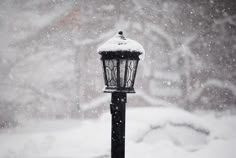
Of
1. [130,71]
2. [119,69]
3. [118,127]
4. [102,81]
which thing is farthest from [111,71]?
[102,81]

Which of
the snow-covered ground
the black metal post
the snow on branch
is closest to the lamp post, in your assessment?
the black metal post

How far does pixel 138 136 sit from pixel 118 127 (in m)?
3.75

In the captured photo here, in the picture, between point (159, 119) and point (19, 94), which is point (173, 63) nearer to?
point (159, 119)

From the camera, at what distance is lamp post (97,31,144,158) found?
2.64 meters

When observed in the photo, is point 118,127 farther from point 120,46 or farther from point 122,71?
point 120,46

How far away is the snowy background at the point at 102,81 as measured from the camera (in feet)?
20.1

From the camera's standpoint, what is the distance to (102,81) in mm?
6508

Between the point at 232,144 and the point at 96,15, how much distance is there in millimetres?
4432

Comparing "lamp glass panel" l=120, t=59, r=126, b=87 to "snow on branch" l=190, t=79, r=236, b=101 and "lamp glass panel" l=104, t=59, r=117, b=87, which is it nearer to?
"lamp glass panel" l=104, t=59, r=117, b=87

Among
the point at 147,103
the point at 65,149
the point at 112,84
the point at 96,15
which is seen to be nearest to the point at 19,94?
the point at 65,149

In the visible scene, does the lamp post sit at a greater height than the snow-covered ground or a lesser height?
greater

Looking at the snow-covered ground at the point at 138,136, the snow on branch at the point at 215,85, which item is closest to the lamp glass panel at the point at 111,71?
the snow-covered ground at the point at 138,136

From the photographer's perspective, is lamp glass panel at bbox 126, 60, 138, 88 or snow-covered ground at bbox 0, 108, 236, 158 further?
snow-covered ground at bbox 0, 108, 236, 158

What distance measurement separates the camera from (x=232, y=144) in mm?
6645
